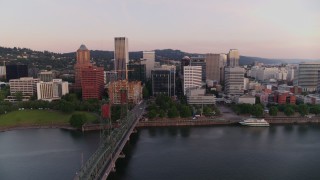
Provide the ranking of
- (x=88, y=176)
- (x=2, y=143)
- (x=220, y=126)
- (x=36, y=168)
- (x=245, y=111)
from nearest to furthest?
(x=88, y=176) → (x=36, y=168) → (x=2, y=143) → (x=220, y=126) → (x=245, y=111)

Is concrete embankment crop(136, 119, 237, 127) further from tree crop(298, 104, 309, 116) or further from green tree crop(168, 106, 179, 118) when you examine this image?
tree crop(298, 104, 309, 116)

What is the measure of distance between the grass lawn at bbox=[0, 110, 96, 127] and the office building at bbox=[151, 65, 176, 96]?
335 inches

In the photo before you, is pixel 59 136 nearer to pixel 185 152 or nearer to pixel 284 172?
pixel 185 152

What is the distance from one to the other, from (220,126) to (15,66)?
25338mm

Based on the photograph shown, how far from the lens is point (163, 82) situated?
27172 mm

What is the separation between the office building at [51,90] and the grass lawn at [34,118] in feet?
15.3

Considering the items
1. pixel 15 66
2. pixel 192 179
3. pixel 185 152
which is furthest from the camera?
pixel 15 66

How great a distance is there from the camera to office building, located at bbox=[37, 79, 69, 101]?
25.5 m

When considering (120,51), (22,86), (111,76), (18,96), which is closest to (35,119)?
(18,96)

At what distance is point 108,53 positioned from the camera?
237ft

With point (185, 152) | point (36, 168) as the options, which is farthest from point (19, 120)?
point (185, 152)

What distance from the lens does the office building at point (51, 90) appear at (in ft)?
83.7

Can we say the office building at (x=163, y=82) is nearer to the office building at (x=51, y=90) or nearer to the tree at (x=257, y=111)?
the office building at (x=51, y=90)

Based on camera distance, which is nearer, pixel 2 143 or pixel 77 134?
pixel 2 143
